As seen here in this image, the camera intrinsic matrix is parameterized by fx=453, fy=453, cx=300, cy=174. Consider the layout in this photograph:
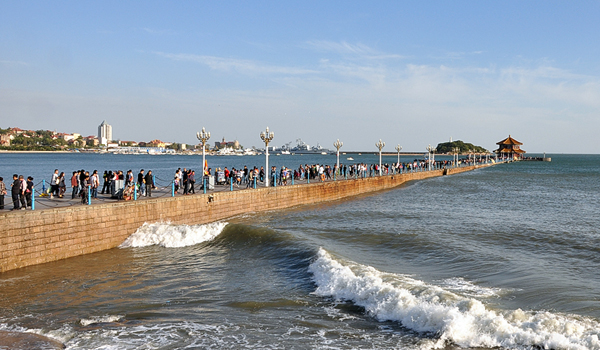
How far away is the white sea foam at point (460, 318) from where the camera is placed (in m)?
7.25

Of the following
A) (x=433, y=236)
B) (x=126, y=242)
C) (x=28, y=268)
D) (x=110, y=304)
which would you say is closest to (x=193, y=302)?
(x=110, y=304)

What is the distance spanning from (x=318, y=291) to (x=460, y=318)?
334 centimetres

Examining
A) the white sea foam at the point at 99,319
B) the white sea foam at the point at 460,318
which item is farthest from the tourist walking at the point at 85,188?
the white sea foam at the point at 460,318

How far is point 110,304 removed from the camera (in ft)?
29.6

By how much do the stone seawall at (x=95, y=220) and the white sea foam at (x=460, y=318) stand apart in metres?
7.71

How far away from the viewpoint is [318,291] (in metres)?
10.2

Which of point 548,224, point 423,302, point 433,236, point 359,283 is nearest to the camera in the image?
point 423,302

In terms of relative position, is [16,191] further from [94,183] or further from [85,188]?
[94,183]

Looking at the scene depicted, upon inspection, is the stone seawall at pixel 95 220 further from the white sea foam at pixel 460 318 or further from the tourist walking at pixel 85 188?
the white sea foam at pixel 460 318

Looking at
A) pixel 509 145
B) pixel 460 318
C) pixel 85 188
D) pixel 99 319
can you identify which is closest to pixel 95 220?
pixel 85 188

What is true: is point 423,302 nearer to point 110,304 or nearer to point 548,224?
point 110,304

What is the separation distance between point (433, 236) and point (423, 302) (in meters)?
9.24

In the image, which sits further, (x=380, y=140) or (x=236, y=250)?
(x=380, y=140)

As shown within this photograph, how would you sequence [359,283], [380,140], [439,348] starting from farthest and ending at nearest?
[380,140] → [359,283] → [439,348]
